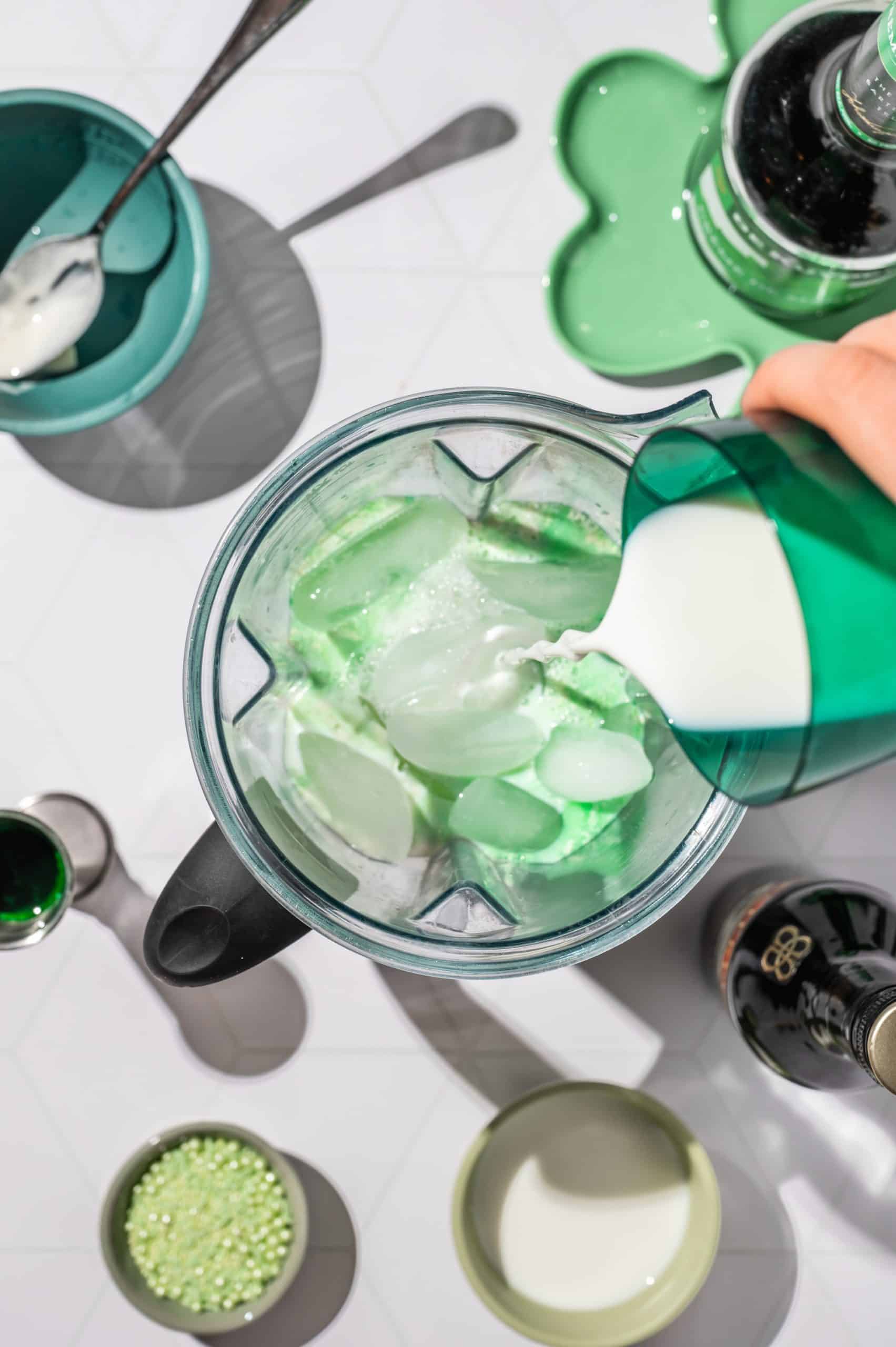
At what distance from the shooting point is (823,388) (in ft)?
1.56

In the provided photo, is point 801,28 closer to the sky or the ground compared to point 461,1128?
closer to the sky

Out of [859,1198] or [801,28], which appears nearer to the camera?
[801,28]

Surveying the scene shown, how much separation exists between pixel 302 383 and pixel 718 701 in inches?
17.4

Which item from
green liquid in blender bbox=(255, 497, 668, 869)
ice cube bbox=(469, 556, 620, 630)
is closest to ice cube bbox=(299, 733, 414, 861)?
green liquid in blender bbox=(255, 497, 668, 869)

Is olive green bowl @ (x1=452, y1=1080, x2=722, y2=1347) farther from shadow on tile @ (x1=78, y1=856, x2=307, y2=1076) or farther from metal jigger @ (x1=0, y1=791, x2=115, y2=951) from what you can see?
metal jigger @ (x1=0, y1=791, x2=115, y2=951)

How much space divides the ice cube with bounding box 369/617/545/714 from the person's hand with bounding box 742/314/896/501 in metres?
0.22

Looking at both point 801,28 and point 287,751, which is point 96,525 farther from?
point 801,28

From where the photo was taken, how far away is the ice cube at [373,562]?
706 mm

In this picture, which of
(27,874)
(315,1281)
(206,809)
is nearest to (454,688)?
(206,809)

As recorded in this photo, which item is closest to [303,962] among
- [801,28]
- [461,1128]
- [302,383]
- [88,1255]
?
[461,1128]

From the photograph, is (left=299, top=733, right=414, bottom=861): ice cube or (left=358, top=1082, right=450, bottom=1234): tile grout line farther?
(left=358, top=1082, right=450, bottom=1234): tile grout line

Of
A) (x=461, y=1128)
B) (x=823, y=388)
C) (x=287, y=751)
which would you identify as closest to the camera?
(x=823, y=388)

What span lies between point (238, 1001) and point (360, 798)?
225 millimetres

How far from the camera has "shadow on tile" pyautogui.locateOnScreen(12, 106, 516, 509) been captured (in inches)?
31.4
